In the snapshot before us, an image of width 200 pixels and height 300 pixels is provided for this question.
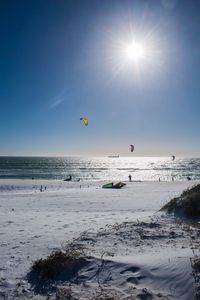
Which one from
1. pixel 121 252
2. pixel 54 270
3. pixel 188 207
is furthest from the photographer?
pixel 188 207

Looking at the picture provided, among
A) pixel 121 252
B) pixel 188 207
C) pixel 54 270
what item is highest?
→ pixel 188 207

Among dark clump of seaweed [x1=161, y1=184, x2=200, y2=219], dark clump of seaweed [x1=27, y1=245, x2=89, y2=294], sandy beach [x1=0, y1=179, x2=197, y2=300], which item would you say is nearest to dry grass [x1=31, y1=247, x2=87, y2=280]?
dark clump of seaweed [x1=27, y1=245, x2=89, y2=294]

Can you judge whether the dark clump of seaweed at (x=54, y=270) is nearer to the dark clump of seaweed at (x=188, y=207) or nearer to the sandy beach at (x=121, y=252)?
the sandy beach at (x=121, y=252)

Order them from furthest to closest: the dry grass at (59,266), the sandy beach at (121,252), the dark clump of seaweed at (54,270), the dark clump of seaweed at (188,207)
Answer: the dark clump of seaweed at (188,207) < the dry grass at (59,266) < the dark clump of seaweed at (54,270) < the sandy beach at (121,252)

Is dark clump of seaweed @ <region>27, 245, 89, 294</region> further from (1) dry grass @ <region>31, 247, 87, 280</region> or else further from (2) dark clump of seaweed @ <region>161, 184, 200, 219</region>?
(2) dark clump of seaweed @ <region>161, 184, 200, 219</region>

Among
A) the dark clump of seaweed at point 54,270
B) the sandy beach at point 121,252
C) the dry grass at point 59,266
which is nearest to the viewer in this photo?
the sandy beach at point 121,252

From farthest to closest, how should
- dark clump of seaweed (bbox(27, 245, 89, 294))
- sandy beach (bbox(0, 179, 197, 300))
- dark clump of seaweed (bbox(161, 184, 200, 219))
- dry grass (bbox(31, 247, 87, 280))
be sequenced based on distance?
1. dark clump of seaweed (bbox(161, 184, 200, 219))
2. dry grass (bbox(31, 247, 87, 280))
3. dark clump of seaweed (bbox(27, 245, 89, 294))
4. sandy beach (bbox(0, 179, 197, 300))

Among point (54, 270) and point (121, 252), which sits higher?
point (121, 252)

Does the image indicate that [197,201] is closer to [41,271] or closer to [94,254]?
[94,254]

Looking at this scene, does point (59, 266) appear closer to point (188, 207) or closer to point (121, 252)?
point (121, 252)

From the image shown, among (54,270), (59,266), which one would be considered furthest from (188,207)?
(54,270)

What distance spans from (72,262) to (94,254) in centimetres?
64

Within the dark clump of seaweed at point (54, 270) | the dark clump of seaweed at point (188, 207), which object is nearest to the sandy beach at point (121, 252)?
the dark clump of seaweed at point (54, 270)

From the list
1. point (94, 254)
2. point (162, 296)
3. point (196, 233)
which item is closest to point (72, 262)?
point (94, 254)
